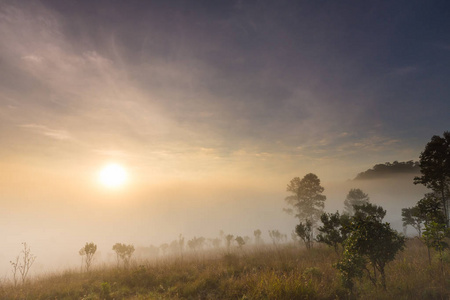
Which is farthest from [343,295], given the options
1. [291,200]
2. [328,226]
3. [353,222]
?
[291,200]

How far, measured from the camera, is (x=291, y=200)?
47.2 m

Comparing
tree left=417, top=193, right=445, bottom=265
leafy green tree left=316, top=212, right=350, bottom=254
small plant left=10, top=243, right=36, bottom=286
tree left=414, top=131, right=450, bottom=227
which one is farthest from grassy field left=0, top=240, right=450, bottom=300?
tree left=414, top=131, right=450, bottom=227

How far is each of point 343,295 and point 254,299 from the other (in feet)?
12.7

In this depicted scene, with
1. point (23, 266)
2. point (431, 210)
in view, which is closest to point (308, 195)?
point (431, 210)

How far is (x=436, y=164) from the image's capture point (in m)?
14.6

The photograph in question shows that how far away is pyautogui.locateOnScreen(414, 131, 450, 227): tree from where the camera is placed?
14.3m

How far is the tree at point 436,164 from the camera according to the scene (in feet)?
47.0

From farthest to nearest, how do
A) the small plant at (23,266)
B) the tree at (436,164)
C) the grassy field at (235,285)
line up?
the tree at (436,164) → the small plant at (23,266) → the grassy field at (235,285)

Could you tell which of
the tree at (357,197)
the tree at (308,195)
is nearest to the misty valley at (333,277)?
the tree at (308,195)

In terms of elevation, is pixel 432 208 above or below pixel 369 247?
above

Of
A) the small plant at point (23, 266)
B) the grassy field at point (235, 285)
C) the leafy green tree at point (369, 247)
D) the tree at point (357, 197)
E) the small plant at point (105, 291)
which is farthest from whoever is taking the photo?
the tree at point (357, 197)

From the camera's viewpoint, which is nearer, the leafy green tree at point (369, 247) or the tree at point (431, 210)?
the leafy green tree at point (369, 247)

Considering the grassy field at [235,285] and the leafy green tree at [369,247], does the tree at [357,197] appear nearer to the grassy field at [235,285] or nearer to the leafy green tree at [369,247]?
the grassy field at [235,285]

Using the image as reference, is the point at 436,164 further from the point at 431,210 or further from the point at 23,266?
the point at 23,266
